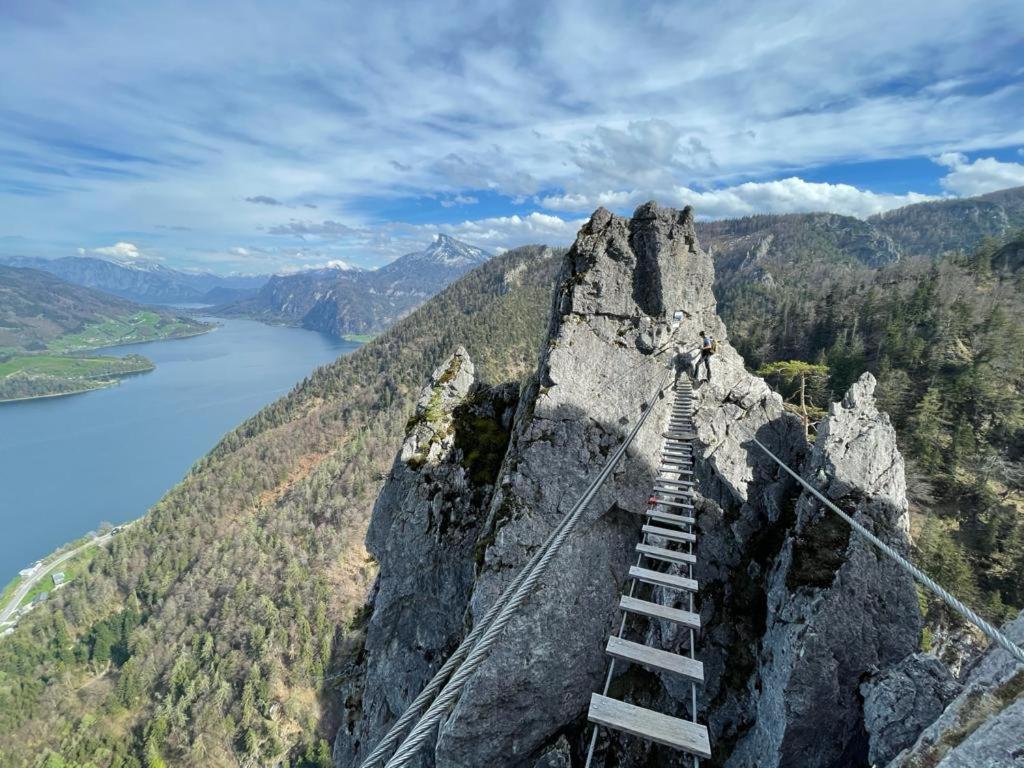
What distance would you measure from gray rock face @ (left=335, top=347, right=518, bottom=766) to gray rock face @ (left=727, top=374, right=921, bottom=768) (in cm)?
823

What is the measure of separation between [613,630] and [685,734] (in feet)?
16.3

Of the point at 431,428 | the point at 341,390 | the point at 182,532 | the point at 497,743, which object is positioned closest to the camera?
the point at 497,743

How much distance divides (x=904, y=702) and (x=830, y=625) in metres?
1.41

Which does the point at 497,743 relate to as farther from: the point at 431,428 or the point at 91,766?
the point at 91,766

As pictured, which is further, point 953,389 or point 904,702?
point 953,389

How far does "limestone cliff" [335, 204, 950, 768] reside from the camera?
351 inches

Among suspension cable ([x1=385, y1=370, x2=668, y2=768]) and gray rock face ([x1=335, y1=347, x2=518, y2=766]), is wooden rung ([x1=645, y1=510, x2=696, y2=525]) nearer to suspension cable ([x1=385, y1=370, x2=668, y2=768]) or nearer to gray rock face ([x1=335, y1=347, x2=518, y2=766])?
suspension cable ([x1=385, y1=370, x2=668, y2=768])

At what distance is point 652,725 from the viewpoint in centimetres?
622

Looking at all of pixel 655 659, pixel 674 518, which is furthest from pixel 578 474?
pixel 655 659

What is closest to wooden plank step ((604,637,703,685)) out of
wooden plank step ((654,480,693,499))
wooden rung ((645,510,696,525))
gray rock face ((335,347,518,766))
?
wooden rung ((645,510,696,525))

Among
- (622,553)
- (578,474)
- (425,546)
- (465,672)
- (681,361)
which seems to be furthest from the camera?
(681,361)

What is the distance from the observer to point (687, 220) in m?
21.2

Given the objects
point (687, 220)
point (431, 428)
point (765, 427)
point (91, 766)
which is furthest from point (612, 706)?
point (91, 766)

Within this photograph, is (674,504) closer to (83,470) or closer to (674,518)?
(674,518)
